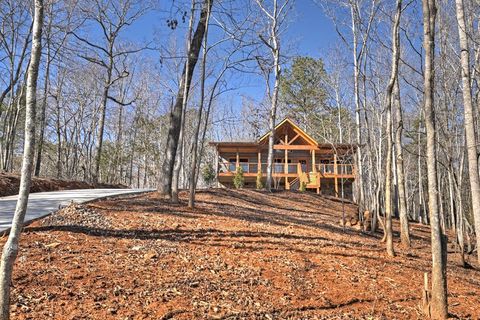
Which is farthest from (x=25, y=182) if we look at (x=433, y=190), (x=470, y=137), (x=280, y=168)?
(x=280, y=168)

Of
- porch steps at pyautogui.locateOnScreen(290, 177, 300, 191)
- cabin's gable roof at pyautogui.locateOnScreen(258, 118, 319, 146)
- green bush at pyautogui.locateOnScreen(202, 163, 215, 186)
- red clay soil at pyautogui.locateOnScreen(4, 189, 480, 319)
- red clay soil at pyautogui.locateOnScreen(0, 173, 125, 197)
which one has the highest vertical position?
cabin's gable roof at pyautogui.locateOnScreen(258, 118, 319, 146)

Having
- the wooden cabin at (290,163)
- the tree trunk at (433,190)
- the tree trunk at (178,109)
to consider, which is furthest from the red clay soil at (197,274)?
the wooden cabin at (290,163)

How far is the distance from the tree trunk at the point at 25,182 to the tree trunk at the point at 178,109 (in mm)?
5496

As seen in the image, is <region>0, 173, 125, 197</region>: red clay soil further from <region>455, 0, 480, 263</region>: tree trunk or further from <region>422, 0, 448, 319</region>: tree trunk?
<region>455, 0, 480, 263</region>: tree trunk

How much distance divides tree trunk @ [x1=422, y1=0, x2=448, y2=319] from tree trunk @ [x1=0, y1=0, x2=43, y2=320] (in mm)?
4035

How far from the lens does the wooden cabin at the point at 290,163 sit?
2572cm

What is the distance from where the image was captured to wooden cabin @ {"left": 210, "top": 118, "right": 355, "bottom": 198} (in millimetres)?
25719

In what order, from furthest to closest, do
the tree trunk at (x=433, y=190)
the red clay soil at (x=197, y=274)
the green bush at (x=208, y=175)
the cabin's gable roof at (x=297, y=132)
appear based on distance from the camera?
1. the cabin's gable roof at (x=297, y=132)
2. the green bush at (x=208, y=175)
3. the tree trunk at (x=433, y=190)
4. the red clay soil at (x=197, y=274)

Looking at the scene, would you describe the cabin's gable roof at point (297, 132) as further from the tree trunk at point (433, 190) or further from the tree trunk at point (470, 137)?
the tree trunk at point (433, 190)

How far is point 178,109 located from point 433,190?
23.4 ft

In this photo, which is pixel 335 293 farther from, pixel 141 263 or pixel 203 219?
pixel 203 219

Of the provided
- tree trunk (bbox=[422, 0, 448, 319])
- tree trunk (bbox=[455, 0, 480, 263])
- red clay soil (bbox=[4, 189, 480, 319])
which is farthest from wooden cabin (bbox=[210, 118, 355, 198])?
tree trunk (bbox=[422, 0, 448, 319])

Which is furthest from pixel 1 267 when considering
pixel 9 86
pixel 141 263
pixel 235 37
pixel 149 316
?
pixel 9 86

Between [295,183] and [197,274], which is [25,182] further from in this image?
[295,183]
